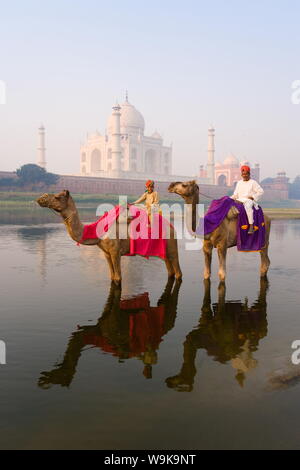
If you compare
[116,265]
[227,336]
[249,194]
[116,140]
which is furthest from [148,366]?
[116,140]

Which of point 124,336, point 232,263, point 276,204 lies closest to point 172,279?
point 232,263

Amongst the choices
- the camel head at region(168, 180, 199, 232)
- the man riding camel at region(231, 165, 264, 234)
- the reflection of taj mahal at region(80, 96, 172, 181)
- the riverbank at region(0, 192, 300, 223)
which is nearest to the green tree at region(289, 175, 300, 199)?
the reflection of taj mahal at region(80, 96, 172, 181)

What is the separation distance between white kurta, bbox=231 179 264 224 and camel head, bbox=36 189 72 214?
2.93m

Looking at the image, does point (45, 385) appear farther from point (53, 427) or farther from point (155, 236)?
point (155, 236)

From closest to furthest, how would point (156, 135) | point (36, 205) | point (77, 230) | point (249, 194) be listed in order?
point (77, 230) → point (249, 194) → point (36, 205) → point (156, 135)

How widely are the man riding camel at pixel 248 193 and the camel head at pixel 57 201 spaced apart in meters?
2.91

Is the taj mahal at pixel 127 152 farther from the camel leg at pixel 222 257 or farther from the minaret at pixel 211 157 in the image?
the camel leg at pixel 222 257

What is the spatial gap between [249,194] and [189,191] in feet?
3.90

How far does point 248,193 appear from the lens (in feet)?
23.0

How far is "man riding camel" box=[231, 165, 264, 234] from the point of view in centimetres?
684

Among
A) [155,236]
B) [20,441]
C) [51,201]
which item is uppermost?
[51,201]

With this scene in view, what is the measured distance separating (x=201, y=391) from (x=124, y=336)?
1.42 m

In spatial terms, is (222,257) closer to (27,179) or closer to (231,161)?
(27,179)

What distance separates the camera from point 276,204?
92.7 metres
